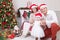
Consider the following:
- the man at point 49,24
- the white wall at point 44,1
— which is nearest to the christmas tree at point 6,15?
the white wall at point 44,1

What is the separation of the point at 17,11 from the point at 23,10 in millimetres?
225

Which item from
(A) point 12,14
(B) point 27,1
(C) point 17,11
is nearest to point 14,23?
(A) point 12,14

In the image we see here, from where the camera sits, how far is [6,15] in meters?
3.91

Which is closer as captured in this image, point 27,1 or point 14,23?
point 14,23

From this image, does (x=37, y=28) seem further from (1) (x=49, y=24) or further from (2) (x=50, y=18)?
(2) (x=50, y=18)

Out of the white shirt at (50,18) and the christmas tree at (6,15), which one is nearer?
the white shirt at (50,18)

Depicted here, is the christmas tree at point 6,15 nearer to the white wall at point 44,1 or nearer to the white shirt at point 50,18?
the white wall at point 44,1

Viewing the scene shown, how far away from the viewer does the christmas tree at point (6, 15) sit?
12.7ft

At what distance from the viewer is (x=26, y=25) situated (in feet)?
10.6

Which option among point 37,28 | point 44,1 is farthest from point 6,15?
point 37,28

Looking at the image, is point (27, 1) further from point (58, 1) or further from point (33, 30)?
point (33, 30)

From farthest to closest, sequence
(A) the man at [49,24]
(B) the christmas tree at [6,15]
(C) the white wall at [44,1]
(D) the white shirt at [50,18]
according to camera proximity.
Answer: (C) the white wall at [44,1] < (B) the christmas tree at [6,15] < (D) the white shirt at [50,18] < (A) the man at [49,24]

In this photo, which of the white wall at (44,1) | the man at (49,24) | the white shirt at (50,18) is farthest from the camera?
the white wall at (44,1)

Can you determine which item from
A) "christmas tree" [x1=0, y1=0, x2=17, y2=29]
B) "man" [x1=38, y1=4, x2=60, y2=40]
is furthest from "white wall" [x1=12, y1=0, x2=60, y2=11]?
"man" [x1=38, y1=4, x2=60, y2=40]
